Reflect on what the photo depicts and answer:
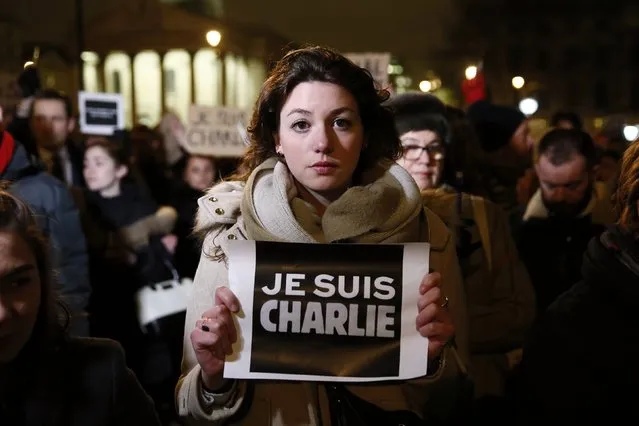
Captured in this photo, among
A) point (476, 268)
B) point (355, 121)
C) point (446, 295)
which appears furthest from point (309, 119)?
point (476, 268)

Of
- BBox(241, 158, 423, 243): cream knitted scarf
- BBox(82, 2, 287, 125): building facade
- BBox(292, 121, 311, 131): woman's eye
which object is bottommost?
BBox(241, 158, 423, 243): cream knitted scarf

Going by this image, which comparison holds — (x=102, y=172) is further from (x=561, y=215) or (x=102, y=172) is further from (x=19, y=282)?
(x=19, y=282)

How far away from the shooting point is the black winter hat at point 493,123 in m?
6.87

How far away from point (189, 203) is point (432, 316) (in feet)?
15.8

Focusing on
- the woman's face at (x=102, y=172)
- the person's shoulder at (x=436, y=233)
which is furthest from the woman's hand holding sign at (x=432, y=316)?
the woman's face at (x=102, y=172)

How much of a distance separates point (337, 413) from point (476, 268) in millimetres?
1366

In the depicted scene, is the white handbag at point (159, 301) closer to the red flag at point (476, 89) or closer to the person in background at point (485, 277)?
the person in background at point (485, 277)

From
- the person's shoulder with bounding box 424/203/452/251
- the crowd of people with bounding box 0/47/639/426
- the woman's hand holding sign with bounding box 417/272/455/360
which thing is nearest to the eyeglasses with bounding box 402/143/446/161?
the crowd of people with bounding box 0/47/639/426

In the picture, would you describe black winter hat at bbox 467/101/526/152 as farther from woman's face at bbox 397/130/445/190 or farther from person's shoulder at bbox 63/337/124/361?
person's shoulder at bbox 63/337/124/361

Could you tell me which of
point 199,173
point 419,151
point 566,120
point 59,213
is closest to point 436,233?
point 419,151

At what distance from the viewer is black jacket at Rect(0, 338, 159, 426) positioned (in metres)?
2.13

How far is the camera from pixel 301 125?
2496mm

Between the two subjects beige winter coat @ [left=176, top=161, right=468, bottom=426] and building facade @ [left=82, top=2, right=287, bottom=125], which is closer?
beige winter coat @ [left=176, top=161, right=468, bottom=426]

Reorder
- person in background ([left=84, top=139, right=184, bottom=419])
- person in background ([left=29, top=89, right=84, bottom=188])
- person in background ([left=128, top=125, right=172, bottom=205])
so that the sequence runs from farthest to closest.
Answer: person in background ([left=128, top=125, right=172, bottom=205])
person in background ([left=29, top=89, right=84, bottom=188])
person in background ([left=84, top=139, right=184, bottom=419])
